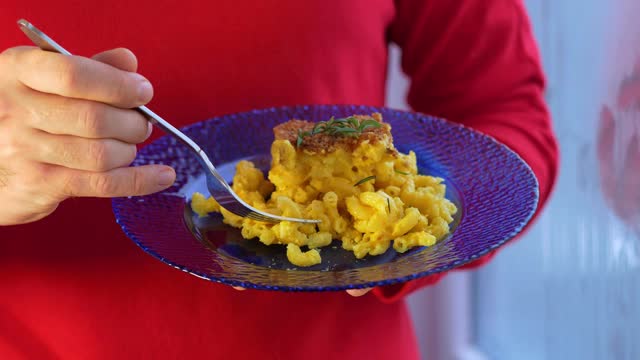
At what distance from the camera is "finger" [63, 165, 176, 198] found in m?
0.81

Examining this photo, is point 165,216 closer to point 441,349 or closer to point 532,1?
point 532,1

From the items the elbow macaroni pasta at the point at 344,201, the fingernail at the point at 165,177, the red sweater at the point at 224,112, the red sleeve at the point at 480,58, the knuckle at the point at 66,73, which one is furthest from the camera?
the red sleeve at the point at 480,58

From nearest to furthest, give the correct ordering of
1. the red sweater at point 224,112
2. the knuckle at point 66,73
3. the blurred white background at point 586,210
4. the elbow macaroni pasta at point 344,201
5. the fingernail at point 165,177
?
the knuckle at point 66,73 → the fingernail at point 165,177 → the elbow macaroni pasta at point 344,201 → the red sweater at point 224,112 → the blurred white background at point 586,210

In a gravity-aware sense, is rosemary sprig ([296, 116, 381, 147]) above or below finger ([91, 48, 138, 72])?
below

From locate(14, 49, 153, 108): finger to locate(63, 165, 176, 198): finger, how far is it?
0.09 meters

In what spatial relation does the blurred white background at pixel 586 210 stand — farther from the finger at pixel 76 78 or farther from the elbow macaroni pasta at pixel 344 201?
→ the finger at pixel 76 78

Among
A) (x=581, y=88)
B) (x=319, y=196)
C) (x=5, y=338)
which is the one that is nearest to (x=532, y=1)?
(x=581, y=88)

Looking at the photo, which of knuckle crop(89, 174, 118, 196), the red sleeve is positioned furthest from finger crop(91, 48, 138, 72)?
the red sleeve

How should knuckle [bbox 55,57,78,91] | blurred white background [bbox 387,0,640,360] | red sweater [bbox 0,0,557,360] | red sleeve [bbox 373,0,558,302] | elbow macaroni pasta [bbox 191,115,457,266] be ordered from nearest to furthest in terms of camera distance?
knuckle [bbox 55,57,78,91]
elbow macaroni pasta [bbox 191,115,457,266]
red sweater [bbox 0,0,557,360]
red sleeve [bbox 373,0,558,302]
blurred white background [bbox 387,0,640,360]

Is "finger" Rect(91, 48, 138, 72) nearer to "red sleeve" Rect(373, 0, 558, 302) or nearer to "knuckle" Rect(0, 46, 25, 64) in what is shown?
"knuckle" Rect(0, 46, 25, 64)

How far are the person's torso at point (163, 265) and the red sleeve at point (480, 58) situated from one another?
6.1 inches

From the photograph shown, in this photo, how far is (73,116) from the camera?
0.76 metres

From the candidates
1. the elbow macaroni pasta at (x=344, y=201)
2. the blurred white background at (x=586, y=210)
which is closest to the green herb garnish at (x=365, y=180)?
the elbow macaroni pasta at (x=344, y=201)

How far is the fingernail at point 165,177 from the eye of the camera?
834mm
